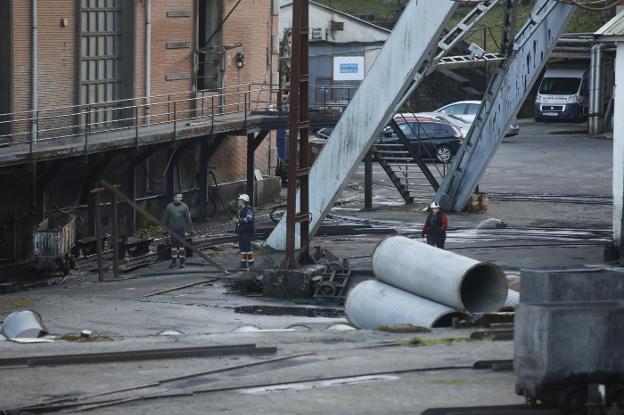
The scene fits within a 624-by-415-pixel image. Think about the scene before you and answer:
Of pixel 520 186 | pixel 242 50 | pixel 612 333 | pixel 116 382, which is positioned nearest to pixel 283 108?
pixel 242 50

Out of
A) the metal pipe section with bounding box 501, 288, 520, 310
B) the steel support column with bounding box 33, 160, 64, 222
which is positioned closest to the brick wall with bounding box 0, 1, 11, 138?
the steel support column with bounding box 33, 160, 64, 222

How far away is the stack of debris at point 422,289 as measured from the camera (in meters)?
17.4

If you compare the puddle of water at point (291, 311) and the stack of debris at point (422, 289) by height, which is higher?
the stack of debris at point (422, 289)

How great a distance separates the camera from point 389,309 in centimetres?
1808

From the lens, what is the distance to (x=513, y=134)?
49469 millimetres

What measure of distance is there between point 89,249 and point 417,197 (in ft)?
35.5

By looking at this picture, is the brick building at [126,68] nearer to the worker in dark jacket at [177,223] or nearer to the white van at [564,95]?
the worker in dark jacket at [177,223]

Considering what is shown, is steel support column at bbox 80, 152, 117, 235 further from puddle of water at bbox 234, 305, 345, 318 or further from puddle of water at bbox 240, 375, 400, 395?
puddle of water at bbox 240, 375, 400, 395

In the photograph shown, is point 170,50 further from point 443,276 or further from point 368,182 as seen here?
point 443,276

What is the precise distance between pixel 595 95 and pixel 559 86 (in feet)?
15.1

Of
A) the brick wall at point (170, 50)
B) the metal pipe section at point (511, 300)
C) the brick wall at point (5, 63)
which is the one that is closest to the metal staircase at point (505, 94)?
the brick wall at point (170, 50)

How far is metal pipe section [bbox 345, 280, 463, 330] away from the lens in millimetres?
17391

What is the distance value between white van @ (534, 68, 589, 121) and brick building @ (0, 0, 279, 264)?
1919cm

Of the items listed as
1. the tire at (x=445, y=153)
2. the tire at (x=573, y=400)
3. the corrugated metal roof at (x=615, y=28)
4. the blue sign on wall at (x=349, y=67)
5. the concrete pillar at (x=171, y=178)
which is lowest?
the tire at (x=445, y=153)
